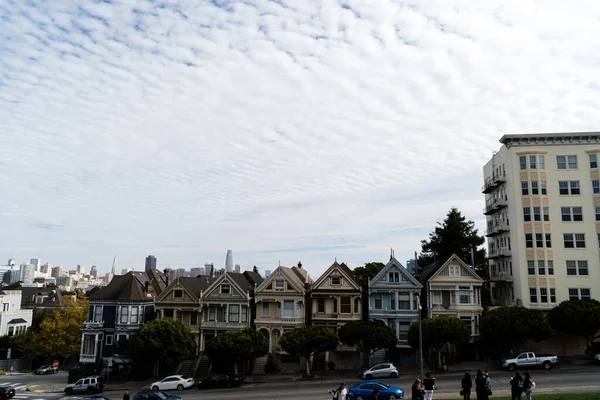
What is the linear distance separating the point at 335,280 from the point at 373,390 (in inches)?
913

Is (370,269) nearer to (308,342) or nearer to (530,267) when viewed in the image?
(530,267)

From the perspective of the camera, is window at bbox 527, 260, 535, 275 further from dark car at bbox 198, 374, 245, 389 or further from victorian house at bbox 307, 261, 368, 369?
dark car at bbox 198, 374, 245, 389

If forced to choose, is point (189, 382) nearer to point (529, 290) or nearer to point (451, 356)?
point (451, 356)

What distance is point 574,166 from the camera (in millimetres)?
56250

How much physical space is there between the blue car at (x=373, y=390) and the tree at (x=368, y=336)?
1425cm

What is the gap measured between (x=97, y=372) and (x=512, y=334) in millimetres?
45976

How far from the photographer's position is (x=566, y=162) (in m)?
56.3

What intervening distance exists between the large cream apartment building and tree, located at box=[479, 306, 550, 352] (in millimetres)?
6033

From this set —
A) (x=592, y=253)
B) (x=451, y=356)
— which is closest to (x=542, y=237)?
(x=592, y=253)

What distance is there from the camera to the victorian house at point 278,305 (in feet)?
187

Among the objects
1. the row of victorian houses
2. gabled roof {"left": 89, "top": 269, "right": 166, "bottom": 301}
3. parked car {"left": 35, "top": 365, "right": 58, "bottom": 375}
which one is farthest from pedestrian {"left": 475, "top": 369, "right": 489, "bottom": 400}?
parked car {"left": 35, "top": 365, "right": 58, "bottom": 375}

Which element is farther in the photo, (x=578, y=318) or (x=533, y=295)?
(x=533, y=295)

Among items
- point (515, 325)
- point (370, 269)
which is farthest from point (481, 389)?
point (370, 269)

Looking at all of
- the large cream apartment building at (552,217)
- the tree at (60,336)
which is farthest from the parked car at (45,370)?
the large cream apartment building at (552,217)
